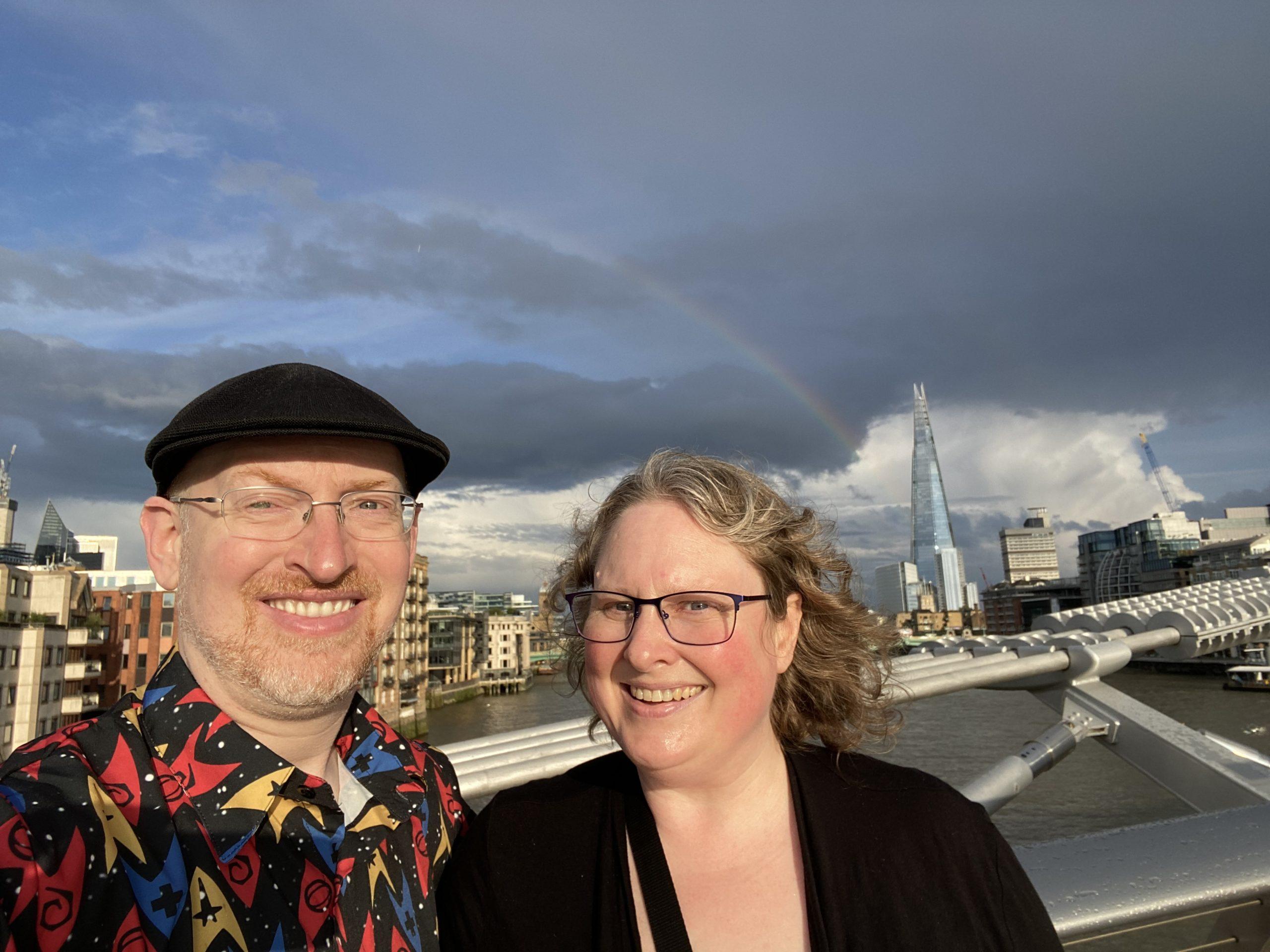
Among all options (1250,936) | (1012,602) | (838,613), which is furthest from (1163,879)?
(1012,602)

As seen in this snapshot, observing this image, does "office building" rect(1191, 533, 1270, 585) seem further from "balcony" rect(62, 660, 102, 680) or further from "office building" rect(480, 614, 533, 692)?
"balcony" rect(62, 660, 102, 680)

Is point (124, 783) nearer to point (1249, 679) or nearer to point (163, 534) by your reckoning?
point (163, 534)

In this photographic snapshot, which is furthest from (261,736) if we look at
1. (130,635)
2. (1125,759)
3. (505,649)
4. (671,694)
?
(505,649)

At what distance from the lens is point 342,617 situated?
6.50ft

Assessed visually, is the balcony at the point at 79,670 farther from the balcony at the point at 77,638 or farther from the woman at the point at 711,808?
the woman at the point at 711,808

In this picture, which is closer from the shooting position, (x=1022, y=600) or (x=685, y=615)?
(x=685, y=615)

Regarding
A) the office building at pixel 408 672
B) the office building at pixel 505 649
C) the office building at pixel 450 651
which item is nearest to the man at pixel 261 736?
the office building at pixel 408 672

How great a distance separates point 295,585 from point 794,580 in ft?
3.73

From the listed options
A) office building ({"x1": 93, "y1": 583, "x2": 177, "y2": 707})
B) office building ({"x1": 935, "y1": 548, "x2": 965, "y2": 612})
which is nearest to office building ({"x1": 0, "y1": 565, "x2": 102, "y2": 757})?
office building ({"x1": 93, "y1": 583, "x2": 177, "y2": 707})

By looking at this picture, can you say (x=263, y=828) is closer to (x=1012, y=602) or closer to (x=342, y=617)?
(x=342, y=617)

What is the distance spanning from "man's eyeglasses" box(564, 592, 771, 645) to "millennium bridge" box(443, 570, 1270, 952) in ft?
2.27

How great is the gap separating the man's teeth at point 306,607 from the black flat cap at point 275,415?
14.7 inches

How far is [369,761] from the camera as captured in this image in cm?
211

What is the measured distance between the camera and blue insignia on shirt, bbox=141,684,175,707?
5.77 ft
